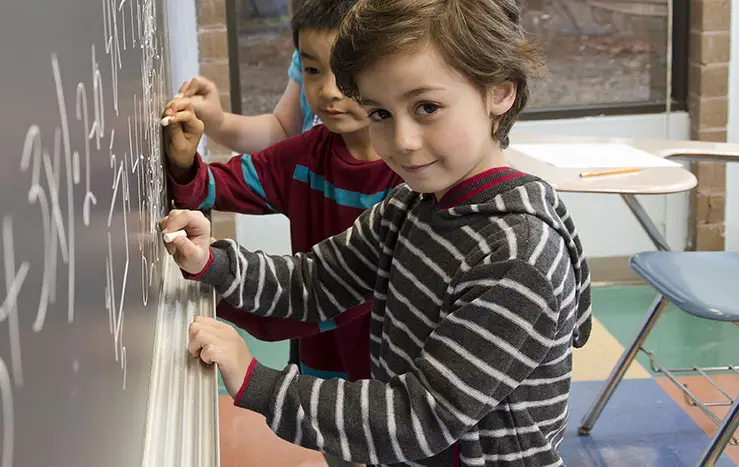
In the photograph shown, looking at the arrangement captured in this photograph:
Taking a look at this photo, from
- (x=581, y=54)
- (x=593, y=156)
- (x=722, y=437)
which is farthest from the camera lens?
(x=581, y=54)

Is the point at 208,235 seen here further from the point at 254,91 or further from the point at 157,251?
the point at 254,91

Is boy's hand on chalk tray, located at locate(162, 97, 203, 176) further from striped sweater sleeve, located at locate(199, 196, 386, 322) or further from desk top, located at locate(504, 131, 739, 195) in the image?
desk top, located at locate(504, 131, 739, 195)

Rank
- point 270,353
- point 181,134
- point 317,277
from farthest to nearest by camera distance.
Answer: point 270,353 < point 181,134 < point 317,277

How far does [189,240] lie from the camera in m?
0.98

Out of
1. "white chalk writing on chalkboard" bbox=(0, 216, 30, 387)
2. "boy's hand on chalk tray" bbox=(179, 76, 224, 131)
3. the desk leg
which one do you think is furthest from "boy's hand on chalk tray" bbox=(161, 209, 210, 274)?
the desk leg

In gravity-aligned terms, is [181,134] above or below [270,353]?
above

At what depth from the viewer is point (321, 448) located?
0.86 metres

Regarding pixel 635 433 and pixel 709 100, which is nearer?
pixel 635 433

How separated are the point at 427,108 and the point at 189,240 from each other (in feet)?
0.96

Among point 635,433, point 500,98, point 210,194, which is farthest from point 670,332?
point 500,98

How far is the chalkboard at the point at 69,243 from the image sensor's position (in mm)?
283

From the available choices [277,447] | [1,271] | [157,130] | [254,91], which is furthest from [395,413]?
[254,91]

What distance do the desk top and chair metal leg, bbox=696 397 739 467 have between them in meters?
0.46

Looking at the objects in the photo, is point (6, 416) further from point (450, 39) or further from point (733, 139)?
point (733, 139)
